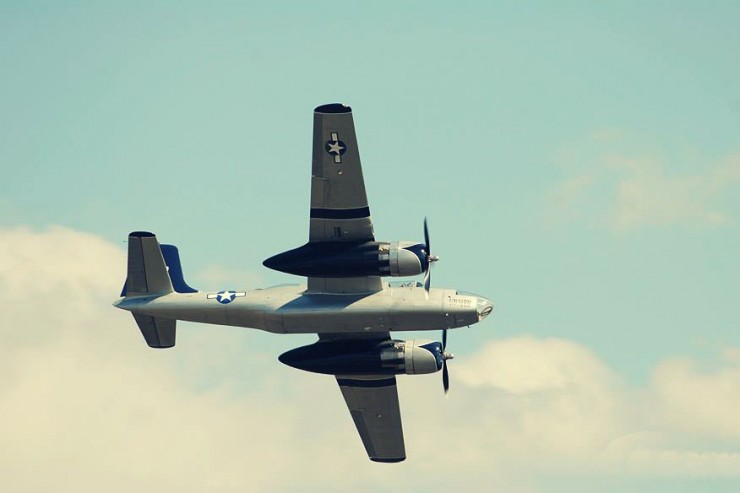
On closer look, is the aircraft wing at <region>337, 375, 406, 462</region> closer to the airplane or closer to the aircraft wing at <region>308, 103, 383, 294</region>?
the airplane

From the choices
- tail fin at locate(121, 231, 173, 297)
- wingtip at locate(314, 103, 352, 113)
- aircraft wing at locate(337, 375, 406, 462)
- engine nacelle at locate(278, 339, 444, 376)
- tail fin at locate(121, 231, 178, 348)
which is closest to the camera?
wingtip at locate(314, 103, 352, 113)

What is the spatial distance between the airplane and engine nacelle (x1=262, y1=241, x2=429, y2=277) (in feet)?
0.16

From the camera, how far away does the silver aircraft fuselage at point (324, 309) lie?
65.9 metres

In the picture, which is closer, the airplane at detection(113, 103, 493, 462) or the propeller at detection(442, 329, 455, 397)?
the airplane at detection(113, 103, 493, 462)

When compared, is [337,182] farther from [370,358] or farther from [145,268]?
[145,268]

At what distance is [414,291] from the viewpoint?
218 feet

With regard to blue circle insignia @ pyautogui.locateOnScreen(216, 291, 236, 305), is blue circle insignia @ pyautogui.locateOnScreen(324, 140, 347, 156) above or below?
above

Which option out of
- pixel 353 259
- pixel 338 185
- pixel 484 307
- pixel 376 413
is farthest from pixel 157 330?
pixel 484 307

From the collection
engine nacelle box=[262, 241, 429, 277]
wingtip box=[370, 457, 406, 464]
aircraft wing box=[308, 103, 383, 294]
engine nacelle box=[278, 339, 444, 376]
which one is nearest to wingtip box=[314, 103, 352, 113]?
aircraft wing box=[308, 103, 383, 294]

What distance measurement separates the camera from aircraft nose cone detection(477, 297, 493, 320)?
6600 centimetres

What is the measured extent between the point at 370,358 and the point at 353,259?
294 inches

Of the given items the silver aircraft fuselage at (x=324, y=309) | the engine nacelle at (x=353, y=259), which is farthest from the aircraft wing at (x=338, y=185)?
the silver aircraft fuselage at (x=324, y=309)

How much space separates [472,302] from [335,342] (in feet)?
28.8

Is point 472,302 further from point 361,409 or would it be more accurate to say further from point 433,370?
point 361,409
